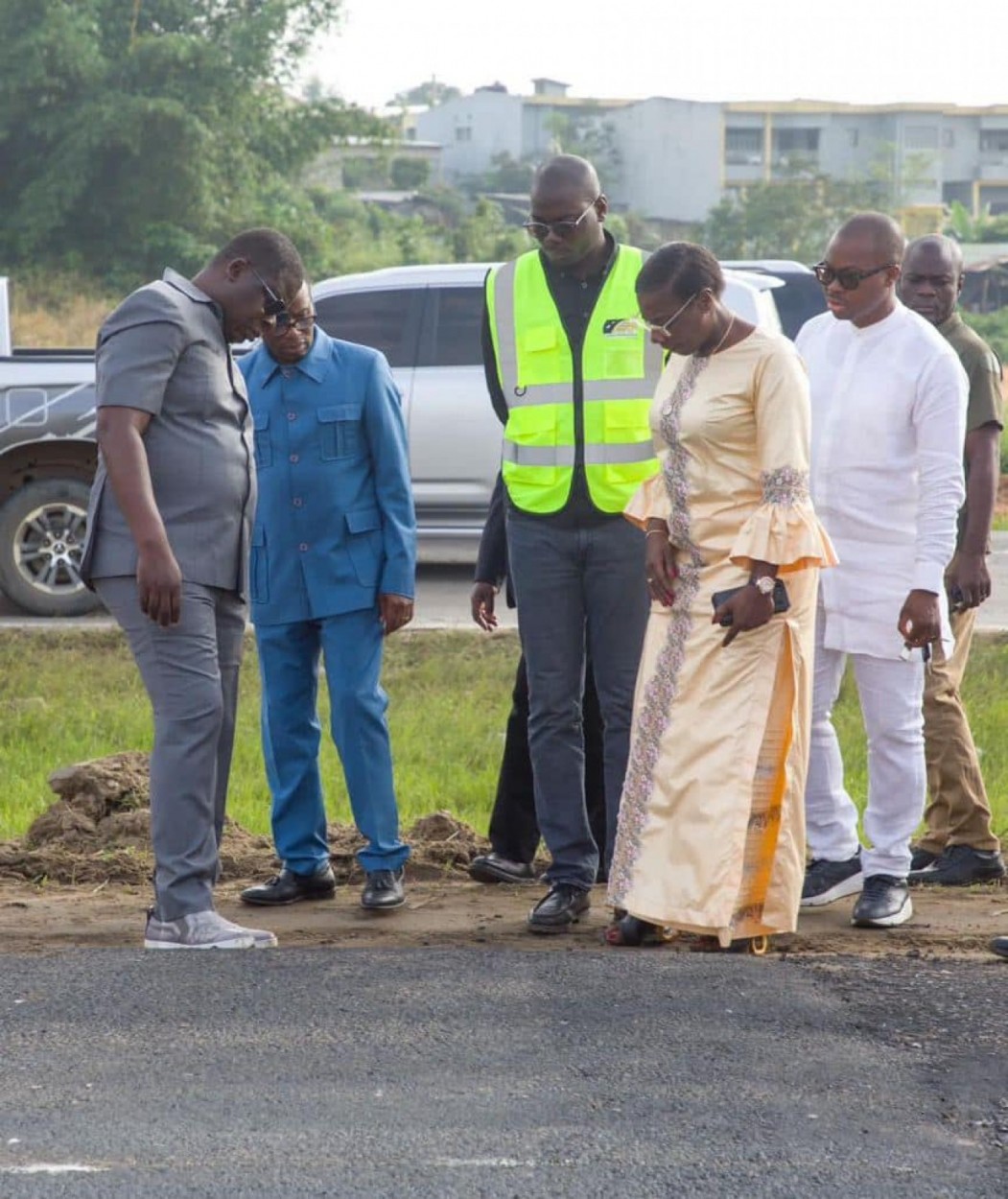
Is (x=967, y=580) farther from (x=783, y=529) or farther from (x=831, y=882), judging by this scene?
(x=783, y=529)

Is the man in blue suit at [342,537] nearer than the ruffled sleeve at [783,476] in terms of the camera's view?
No

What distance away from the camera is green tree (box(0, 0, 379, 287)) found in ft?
99.2

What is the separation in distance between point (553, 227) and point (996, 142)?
76215 millimetres

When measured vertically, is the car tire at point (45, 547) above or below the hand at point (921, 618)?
below

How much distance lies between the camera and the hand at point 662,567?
5.29 m

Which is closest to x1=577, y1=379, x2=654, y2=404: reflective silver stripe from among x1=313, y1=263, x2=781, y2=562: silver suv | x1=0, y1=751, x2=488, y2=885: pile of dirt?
x1=0, y1=751, x2=488, y2=885: pile of dirt

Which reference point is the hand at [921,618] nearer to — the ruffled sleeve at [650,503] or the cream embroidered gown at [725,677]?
the cream embroidered gown at [725,677]

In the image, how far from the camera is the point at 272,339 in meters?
5.73

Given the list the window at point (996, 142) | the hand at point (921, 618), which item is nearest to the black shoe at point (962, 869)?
the hand at point (921, 618)

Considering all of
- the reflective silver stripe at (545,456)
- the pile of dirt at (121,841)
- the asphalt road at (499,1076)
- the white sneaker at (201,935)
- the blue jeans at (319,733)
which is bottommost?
the pile of dirt at (121,841)

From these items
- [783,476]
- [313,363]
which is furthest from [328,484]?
[783,476]

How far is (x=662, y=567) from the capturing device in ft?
17.4

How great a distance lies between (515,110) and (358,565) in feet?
253

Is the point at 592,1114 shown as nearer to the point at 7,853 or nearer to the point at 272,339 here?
the point at 272,339
